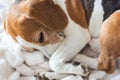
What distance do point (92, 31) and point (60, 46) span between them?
0.17 meters

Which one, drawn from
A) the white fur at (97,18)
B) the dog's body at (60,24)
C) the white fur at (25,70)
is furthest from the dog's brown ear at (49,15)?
the white fur at (25,70)

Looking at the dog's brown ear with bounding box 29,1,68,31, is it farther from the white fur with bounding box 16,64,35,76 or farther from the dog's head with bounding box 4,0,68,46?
the white fur with bounding box 16,64,35,76

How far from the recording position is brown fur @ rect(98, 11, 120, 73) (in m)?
1.25

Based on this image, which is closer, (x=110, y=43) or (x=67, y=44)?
(x=110, y=43)

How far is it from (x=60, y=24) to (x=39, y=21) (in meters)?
0.10

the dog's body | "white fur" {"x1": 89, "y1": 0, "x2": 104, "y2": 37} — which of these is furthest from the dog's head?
"white fur" {"x1": 89, "y1": 0, "x2": 104, "y2": 37}

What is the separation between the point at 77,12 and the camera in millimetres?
1352

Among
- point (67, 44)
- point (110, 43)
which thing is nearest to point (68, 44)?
point (67, 44)

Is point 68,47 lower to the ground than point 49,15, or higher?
lower

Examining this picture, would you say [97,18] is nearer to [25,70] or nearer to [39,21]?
[39,21]

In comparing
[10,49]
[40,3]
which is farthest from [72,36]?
[10,49]

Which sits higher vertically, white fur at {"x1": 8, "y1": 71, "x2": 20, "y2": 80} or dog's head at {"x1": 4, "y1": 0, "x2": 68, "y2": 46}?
dog's head at {"x1": 4, "y1": 0, "x2": 68, "y2": 46}

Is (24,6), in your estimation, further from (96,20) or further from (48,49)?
(96,20)

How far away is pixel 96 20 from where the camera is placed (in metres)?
1.36
